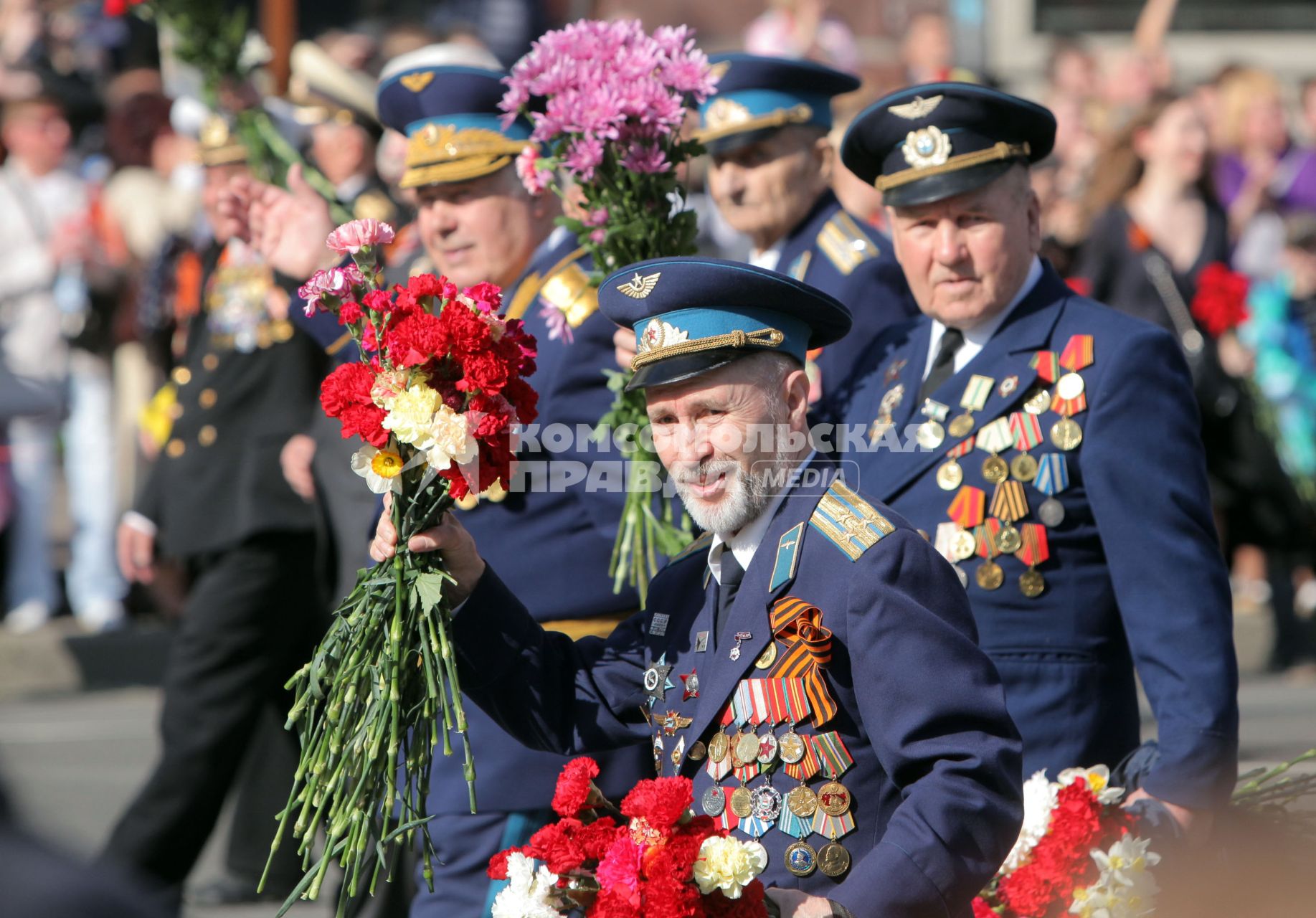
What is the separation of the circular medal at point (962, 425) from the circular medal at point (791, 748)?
3.69 ft

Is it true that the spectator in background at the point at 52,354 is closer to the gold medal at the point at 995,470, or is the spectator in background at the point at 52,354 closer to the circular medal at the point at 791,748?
the gold medal at the point at 995,470

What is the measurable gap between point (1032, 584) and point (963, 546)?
0.51 feet

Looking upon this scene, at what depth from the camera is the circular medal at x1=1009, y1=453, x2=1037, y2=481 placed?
3.97 metres

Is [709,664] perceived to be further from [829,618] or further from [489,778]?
[489,778]

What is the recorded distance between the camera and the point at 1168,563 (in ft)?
12.4

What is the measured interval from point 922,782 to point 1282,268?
8.07 m

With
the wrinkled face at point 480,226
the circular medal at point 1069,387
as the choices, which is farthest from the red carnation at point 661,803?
the wrinkled face at point 480,226

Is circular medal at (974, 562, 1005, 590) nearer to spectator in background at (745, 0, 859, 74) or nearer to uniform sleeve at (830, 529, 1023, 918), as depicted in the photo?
uniform sleeve at (830, 529, 1023, 918)

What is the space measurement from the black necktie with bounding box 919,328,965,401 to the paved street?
1.86 metres

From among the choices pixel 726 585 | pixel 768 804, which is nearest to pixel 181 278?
pixel 726 585

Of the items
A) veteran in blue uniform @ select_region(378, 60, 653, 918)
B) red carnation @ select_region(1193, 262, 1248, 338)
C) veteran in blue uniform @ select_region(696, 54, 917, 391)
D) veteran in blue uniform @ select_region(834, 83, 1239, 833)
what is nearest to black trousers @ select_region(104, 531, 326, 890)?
veteran in blue uniform @ select_region(378, 60, 653, 918)

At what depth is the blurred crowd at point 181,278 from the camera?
920 cm

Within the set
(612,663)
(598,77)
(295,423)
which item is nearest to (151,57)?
(295,423)

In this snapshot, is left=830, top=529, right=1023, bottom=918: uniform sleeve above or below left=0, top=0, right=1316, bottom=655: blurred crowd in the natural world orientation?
below
